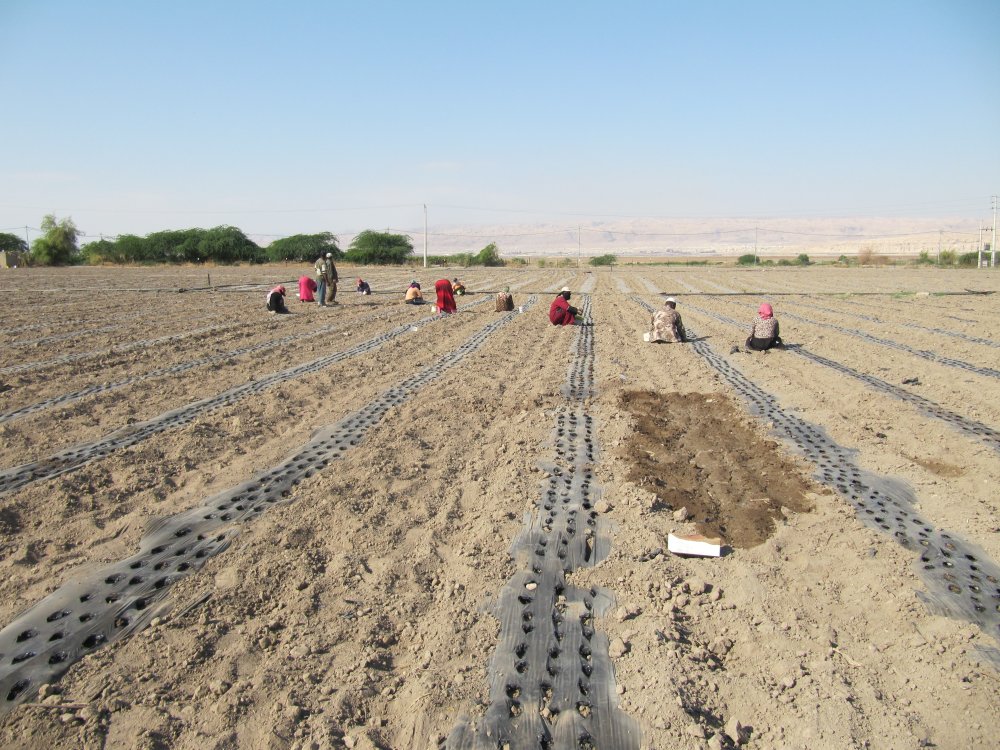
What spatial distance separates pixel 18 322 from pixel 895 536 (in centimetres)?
1429

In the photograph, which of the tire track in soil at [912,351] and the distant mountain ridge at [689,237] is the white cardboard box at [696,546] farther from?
the distant mountain ridge at [689,237]

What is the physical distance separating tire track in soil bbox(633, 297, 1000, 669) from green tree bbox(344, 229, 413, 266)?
183 feet

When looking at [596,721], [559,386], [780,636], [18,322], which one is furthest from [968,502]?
[18,322]

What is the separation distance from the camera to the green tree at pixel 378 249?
60.3 metres

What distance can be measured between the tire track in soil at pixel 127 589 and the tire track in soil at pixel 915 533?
11.8 ft

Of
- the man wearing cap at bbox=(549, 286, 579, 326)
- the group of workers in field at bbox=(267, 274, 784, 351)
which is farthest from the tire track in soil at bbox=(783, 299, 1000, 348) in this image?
the man wearing cap at bbox=(549, 286, 579, 326)

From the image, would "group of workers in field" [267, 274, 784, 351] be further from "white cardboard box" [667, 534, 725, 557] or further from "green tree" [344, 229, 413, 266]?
"green tree" [344, 229, 413, 266]

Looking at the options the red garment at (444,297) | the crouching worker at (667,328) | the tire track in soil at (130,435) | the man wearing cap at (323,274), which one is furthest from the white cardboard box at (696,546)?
the man wearing cap at (323,274)

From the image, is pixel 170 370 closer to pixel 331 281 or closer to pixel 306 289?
pixel 331 281

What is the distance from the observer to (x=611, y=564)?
144 inches

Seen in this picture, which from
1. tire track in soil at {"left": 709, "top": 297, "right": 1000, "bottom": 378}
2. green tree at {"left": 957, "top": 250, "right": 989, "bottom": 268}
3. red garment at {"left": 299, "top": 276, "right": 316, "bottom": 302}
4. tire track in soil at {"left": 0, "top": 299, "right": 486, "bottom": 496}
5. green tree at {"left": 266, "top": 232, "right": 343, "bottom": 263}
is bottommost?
green tree at {"left": 957, "top": 250, "right": 989, "bottom": 268}

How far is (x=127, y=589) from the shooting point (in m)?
3.33

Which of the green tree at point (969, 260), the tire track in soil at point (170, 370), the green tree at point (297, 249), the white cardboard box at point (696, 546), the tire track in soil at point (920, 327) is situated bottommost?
the green tree at point (969, 260)

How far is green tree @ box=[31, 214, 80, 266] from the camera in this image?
151ft
